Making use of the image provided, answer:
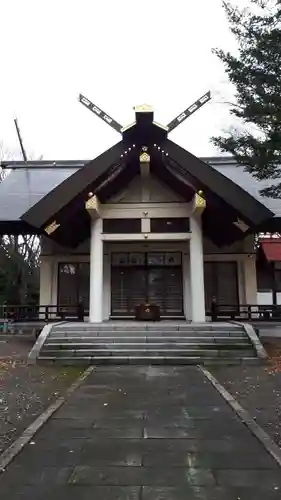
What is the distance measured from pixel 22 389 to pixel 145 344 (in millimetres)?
4043

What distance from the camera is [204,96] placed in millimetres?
18406

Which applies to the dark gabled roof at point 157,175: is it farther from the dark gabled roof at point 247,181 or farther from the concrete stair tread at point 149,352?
the concrete stair tread at point 149,352

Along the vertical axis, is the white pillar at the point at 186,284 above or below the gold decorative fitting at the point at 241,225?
below

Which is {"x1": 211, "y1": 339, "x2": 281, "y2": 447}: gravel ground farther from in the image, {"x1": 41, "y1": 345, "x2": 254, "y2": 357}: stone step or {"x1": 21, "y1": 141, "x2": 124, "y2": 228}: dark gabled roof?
{"x1": 21, "y1": 141, "x2": 124, "y2": 228}: dark gabled roof

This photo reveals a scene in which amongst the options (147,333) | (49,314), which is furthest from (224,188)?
(49,314)

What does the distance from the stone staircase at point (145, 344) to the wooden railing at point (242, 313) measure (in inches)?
151

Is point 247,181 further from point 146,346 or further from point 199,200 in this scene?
point 146,346

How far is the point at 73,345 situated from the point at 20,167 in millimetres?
12625

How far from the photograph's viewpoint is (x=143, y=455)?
415cm

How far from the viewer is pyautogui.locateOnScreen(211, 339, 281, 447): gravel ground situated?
546 centimetres

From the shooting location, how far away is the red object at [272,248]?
21500mm

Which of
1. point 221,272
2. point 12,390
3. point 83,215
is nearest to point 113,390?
point 12,390

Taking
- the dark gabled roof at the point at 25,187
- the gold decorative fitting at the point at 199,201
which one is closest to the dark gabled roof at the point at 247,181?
the gold decorative fitting at the point at 199,201

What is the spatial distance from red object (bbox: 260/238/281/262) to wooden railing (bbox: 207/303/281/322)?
16.3ft
